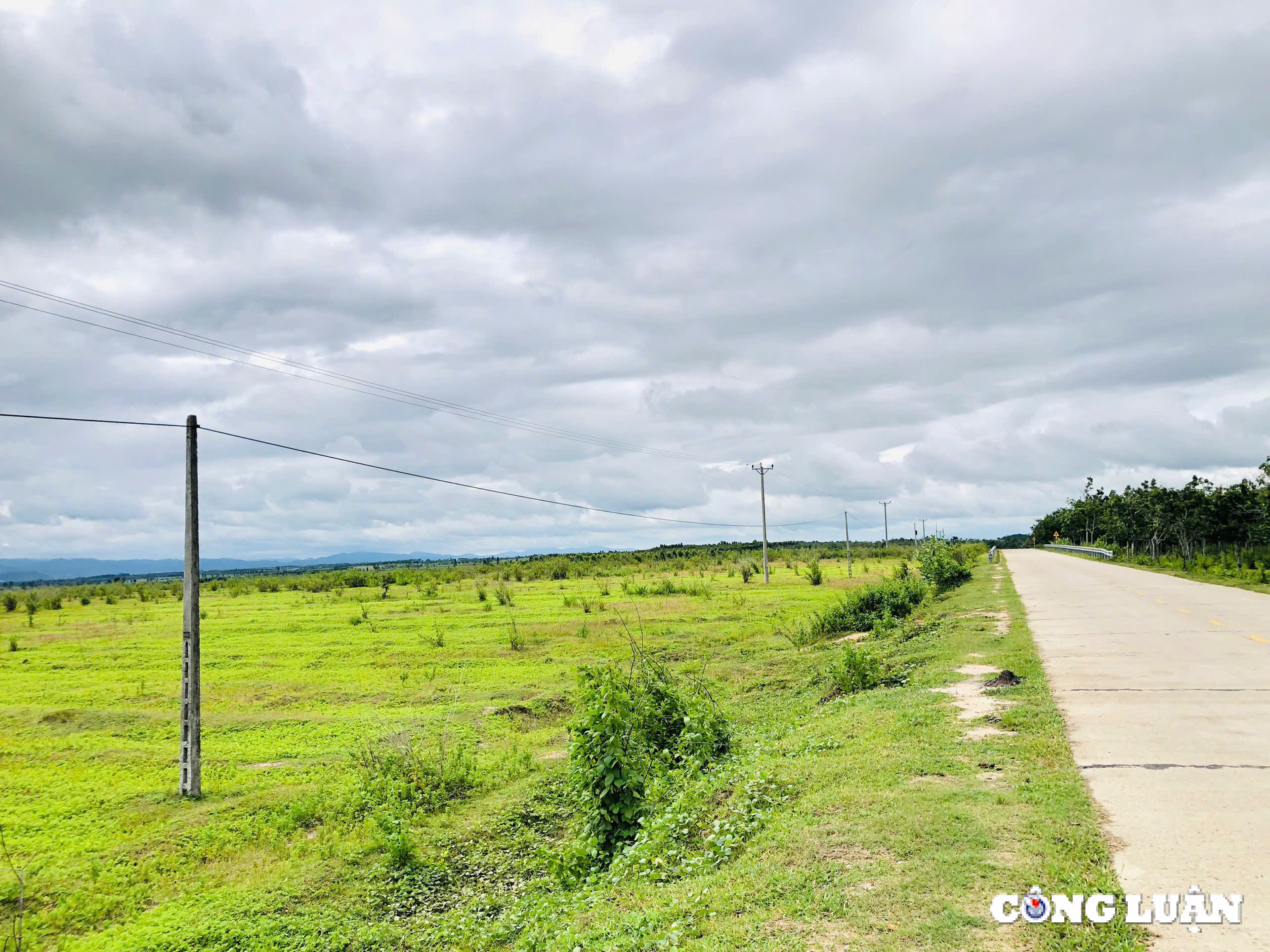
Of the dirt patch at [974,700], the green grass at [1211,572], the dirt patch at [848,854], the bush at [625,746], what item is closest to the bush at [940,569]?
the green grass at [1211,572]

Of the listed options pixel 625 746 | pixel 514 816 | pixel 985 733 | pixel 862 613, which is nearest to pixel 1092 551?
pixel 862 613

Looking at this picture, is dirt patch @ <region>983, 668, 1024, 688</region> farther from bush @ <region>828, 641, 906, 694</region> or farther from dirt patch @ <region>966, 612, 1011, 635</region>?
dirt patch @ <region>966, 612, 1011, 635</region>

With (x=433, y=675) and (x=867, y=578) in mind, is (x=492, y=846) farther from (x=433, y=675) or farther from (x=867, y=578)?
(x=867, y=578)

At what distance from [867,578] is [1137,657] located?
42.3m

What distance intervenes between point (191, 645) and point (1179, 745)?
13614 mm

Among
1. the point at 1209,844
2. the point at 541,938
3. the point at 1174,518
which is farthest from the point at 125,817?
the point at 1174,518

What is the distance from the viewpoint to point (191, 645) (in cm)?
1275

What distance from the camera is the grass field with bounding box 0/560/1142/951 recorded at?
573cm

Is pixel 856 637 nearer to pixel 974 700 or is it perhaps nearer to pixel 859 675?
pixel 859 675

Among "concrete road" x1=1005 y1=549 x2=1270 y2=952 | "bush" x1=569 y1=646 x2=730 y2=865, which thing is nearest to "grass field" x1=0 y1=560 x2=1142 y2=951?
"concrete road" x1=1005 y1=549 x2=1270 y2=952

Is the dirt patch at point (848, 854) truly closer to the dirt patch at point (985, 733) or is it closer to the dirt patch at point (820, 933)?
the dirt patch at point (820, 933)

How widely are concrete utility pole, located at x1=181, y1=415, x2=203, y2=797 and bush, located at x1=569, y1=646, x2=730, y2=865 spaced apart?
617 centimetres

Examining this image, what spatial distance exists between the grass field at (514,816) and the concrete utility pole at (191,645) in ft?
1.42

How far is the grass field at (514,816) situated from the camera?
5.73m
